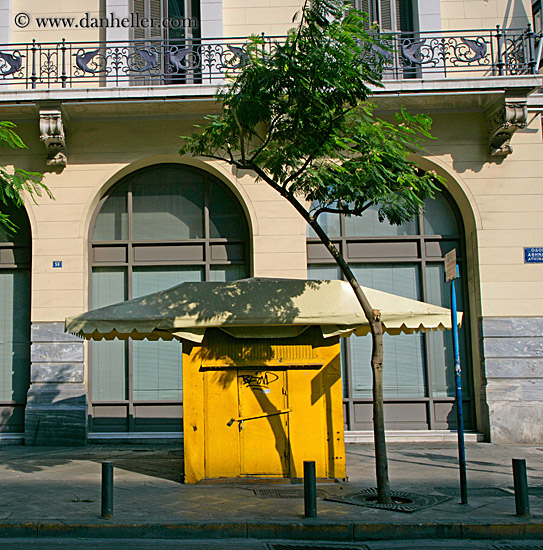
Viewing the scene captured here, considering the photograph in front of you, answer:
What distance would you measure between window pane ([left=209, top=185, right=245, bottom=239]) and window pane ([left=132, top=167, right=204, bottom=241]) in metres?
0.23

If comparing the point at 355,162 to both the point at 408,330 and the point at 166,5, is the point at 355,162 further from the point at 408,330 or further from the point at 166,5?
the point at 166,5

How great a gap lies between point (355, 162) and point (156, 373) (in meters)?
7.34

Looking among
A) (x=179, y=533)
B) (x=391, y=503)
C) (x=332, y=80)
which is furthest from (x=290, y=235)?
(x=179, y=533)

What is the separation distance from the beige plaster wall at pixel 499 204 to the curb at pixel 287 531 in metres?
7.21

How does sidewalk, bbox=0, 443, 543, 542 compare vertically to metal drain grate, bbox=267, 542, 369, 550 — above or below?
above

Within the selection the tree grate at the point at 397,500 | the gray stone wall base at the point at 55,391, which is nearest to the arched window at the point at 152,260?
the gray stone wall base at the point at 55,391

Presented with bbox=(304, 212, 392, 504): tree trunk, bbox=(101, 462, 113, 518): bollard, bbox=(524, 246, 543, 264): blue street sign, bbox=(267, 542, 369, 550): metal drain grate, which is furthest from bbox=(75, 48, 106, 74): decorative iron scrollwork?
bbox=(267, 542, 369, 550): metal drain grate

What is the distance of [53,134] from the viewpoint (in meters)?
13.8

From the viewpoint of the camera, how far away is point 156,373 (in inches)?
559

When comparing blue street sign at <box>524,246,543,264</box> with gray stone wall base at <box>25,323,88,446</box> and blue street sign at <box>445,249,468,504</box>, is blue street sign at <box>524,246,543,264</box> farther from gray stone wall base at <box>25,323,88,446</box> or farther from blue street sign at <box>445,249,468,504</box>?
gray stone wall base at <box>25,323,88,446</box>

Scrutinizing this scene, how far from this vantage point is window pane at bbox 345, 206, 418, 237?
14.7 m

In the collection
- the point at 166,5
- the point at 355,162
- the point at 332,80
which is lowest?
the point at 355,162

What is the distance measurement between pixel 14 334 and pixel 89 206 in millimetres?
3163

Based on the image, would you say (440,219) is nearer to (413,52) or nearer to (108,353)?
(413,52)
